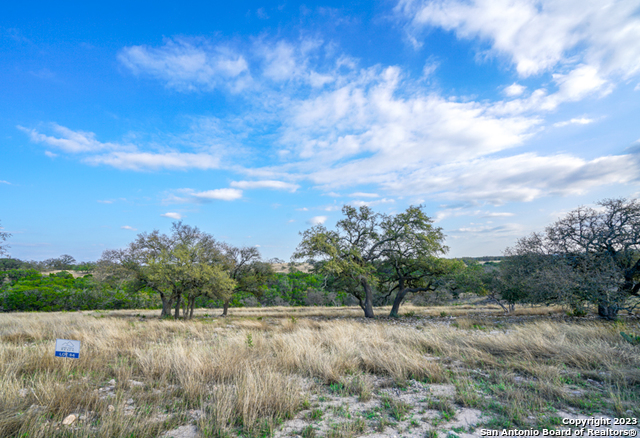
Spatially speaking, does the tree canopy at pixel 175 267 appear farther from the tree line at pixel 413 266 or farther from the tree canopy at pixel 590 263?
the tree canopy at pixel 590 263

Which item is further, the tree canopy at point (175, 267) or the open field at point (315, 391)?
the tree canopy at point (175, 267)

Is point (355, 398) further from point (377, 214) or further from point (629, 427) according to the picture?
point (377, 214)

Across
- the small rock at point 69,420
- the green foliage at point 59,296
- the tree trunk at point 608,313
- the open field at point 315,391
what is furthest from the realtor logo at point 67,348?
the green foliage at point 59,296

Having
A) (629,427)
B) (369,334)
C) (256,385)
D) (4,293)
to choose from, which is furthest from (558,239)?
(4,293)

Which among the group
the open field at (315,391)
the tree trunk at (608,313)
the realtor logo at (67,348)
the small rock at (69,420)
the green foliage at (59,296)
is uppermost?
the realtor logo at (67,348)

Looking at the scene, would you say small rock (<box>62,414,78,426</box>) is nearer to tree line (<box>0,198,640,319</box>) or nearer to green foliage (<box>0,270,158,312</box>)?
tree line (<box>0,198,640,319</box>)

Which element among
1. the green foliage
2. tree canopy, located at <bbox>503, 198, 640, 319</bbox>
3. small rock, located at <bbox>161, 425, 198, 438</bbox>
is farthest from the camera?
the green foliage

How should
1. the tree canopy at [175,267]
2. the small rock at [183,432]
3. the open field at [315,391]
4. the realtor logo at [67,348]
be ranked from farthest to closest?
the tree canopy at [175,267]
the realtor logo at [67,348]
the open field at [315,391]
the small rock at [183,432]

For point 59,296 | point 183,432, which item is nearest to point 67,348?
point 183,432

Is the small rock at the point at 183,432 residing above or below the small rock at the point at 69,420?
below

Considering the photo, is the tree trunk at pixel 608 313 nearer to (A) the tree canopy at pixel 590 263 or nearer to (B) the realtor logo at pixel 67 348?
(A) the tree canopy at pixel 590 263

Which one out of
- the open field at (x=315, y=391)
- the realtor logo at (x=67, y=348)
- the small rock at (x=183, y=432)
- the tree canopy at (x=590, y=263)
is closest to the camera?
the small rock at (x=183, y=432)

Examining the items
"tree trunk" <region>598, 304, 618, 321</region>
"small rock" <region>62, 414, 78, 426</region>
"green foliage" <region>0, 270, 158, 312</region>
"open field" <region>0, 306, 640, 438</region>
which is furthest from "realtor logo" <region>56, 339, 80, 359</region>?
"green foliage" <region>0, 270, 158, 312</region>

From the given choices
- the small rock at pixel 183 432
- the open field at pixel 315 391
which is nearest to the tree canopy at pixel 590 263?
the open field at pixel 315 391
